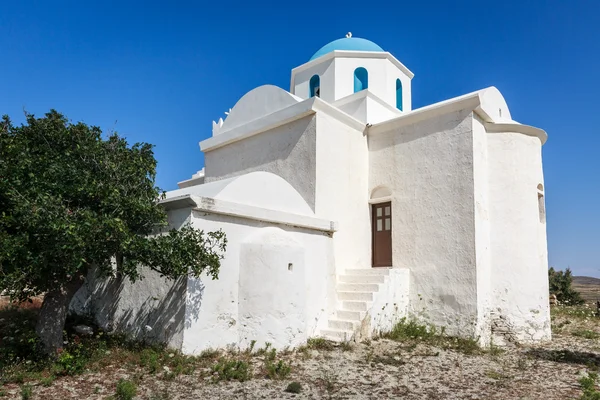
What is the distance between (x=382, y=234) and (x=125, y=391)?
762 cm

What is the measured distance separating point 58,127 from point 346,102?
25.9 feet

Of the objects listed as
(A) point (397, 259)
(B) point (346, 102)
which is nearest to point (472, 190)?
(A) point (397, 259)

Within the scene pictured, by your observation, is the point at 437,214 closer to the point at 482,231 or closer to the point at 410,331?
the point at 482,231

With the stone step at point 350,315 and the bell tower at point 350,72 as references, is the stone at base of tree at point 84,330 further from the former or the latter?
the bell tower at point 350,72

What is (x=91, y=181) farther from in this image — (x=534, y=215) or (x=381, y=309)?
(x=534, y=215)

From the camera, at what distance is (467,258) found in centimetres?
965

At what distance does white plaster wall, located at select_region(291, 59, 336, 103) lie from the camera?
45.0ft

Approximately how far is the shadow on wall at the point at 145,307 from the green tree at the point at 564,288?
18.0 metres

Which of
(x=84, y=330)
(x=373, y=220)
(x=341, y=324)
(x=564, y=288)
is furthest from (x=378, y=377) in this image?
(x=564, y=288)

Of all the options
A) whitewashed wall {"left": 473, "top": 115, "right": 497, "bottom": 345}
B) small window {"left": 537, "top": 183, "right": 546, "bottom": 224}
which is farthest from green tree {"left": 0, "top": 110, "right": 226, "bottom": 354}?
small window {"left": 537, "top": 183, "right": 546, "bottom": 224}

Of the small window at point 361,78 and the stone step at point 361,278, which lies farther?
the small window at point 361,78

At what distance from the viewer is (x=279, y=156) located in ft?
36.9

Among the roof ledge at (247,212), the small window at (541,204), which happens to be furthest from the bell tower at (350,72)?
the roof ledge at (247,212)

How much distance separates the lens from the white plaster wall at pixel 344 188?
10.4 meters
